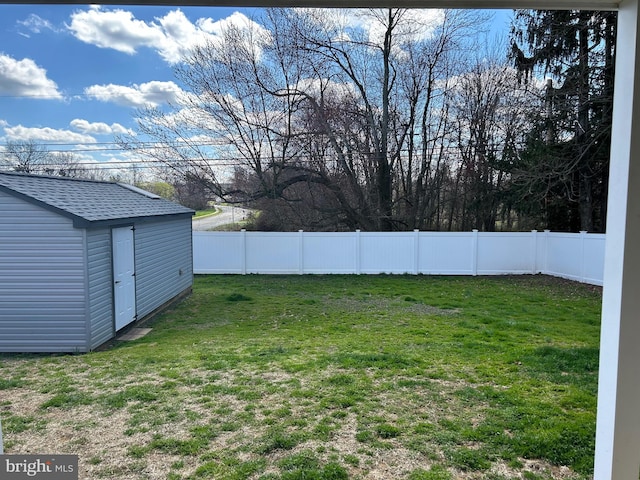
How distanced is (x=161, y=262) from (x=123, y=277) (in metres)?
1.59

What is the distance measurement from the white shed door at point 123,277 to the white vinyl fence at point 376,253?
4.77 meters

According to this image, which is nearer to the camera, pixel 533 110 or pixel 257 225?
pixel 533 110

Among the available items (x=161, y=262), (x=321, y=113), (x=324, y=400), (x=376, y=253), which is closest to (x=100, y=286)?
(x=161, y=262)

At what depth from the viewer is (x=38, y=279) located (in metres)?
5.23

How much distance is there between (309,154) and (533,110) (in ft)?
22.5

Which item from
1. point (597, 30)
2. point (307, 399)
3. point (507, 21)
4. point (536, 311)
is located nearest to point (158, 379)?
point (307, 399)

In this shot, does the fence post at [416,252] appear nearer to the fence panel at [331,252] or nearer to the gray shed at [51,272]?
the fence panel at [331,252]

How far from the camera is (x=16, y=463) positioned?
1.92 metres

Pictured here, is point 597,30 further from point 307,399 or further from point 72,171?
point 72,171

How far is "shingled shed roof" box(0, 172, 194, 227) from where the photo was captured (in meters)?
5.14

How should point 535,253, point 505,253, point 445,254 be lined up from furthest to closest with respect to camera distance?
point 445,254, point 505,253, point 535,253

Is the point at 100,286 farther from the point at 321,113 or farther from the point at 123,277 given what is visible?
the point at 321,113

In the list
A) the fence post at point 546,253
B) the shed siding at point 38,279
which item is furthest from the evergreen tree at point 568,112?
the shed siding at point 38,279

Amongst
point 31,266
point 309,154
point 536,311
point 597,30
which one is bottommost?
point 536,311
